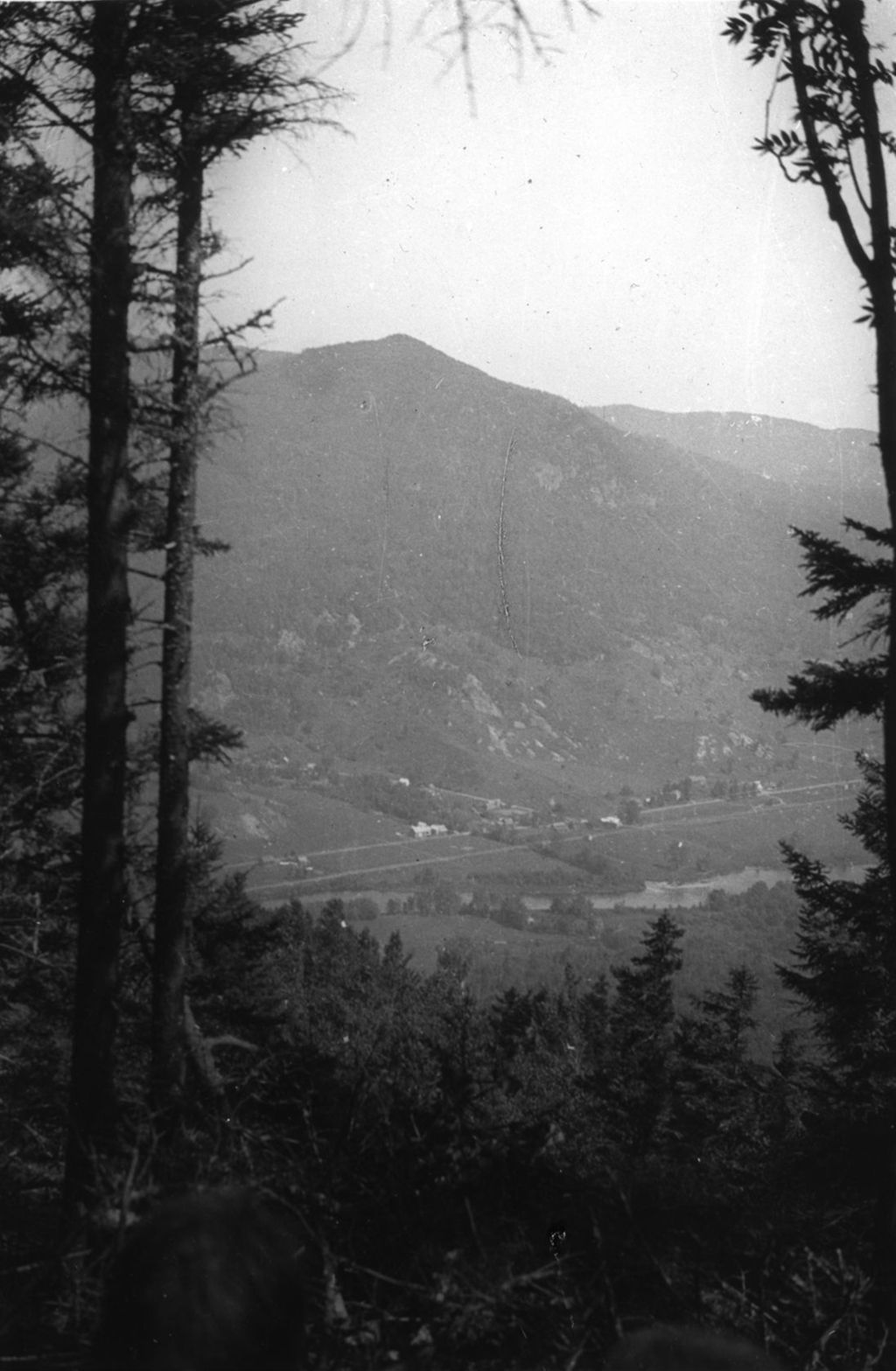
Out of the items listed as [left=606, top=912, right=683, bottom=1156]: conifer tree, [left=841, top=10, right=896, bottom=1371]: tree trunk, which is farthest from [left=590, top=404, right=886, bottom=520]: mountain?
[left=606, top=912, right=683, bottom=1156]: conifer tree

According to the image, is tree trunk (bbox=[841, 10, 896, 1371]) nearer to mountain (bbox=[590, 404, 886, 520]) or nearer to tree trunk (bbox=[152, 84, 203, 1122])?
mountain (bbox=[590, 404, 886, 520])

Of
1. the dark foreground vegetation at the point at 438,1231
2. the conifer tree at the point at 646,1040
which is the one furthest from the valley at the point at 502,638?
the dark foreground vegetation at the point at 438,1231

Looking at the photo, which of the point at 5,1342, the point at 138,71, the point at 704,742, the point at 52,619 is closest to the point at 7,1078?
the point at 52,619

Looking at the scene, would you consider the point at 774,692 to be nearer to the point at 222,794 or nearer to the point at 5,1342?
the point at 5,1342

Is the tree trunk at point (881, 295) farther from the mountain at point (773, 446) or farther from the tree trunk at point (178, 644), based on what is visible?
the tree trunk at point (178, 644)

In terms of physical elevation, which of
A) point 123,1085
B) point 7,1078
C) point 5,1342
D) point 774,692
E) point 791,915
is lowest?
point 791,915

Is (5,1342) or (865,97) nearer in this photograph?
(5,1342)
